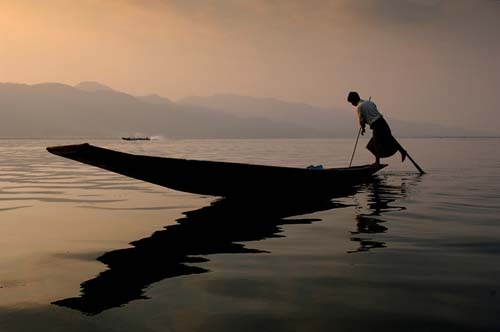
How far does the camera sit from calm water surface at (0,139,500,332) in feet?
10.9

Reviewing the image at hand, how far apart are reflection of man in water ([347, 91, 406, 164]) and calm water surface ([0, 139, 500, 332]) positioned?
5.64 m

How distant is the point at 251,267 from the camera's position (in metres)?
4.67

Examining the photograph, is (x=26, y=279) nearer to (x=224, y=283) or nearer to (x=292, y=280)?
(x=224, y=283)

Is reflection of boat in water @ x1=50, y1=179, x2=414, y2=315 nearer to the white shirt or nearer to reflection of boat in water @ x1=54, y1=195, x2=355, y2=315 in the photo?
reflection of boat in water @ x1=54, y1=195, x2=355, y2=315

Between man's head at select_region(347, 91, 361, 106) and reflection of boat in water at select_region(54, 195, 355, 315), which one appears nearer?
reflection of boat in water at select_region(54, 195, 355, 315)

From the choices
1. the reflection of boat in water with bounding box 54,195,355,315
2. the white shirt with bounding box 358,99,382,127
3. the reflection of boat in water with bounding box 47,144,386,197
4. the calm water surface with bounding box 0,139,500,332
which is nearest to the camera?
the calm water surface with bounding box 0,139,500,332

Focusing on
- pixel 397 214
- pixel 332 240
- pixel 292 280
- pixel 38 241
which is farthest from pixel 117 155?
pixel 397 214

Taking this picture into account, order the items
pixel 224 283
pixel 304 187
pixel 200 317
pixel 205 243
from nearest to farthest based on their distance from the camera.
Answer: pixel 200 317, pixel 224 283, pixel 205 243, pixel 304 187

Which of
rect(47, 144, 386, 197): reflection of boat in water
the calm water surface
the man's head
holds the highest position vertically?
the man's head

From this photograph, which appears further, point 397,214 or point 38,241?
point 397,214

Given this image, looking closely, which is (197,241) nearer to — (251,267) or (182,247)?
(182,247)

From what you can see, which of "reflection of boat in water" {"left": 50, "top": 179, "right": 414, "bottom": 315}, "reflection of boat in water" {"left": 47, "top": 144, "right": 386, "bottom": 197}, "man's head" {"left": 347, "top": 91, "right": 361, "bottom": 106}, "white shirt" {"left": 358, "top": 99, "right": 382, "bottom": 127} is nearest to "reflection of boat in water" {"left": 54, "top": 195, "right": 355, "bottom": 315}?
"reflection of boat in water" {"left": 50, "top": 179, "right": 414, "bottom": 315}

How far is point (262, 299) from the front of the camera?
3.73 meters

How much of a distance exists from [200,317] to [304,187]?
6.87m
